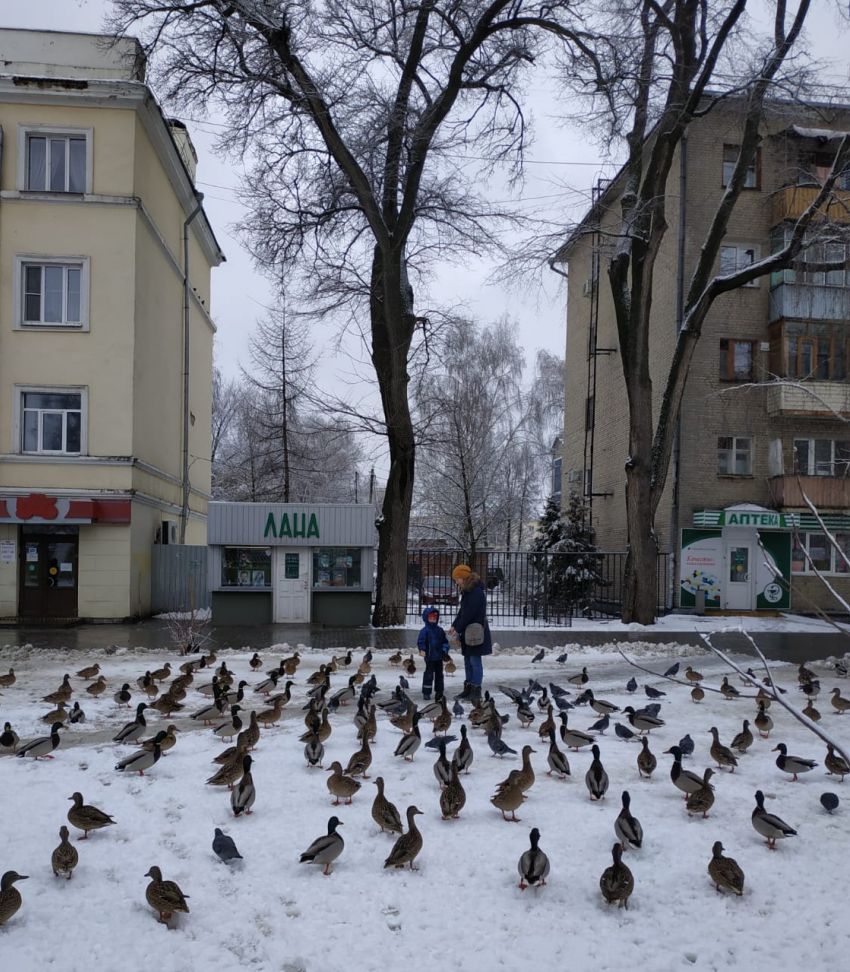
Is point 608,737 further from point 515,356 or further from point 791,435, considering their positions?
point 515,356

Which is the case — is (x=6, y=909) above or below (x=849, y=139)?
below

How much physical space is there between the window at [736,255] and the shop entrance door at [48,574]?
2190 cm

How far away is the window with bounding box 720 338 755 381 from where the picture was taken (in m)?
28.7

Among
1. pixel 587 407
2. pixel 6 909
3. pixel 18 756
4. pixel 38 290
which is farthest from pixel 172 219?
pixel 6 909

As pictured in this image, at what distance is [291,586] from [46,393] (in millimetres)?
8589

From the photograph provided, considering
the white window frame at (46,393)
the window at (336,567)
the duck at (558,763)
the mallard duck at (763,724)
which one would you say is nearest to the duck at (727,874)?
the duck at (558,763)

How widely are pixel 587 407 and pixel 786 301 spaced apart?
30.2 feet

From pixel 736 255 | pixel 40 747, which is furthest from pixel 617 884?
pixel 736 255

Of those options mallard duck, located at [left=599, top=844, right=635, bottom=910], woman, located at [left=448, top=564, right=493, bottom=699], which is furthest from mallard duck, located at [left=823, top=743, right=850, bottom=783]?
woman, located at [left=448, top=564, right=493, bottom=699]

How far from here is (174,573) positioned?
25266 millimetres

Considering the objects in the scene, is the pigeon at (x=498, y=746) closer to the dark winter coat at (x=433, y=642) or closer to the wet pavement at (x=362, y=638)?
the dark winter coat at (x=433, y=642)

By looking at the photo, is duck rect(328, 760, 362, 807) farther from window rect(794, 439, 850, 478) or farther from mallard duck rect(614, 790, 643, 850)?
window rect(794, 439, 850, 478)

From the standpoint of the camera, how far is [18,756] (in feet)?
27.4

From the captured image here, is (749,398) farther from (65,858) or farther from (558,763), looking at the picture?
(65,858)
